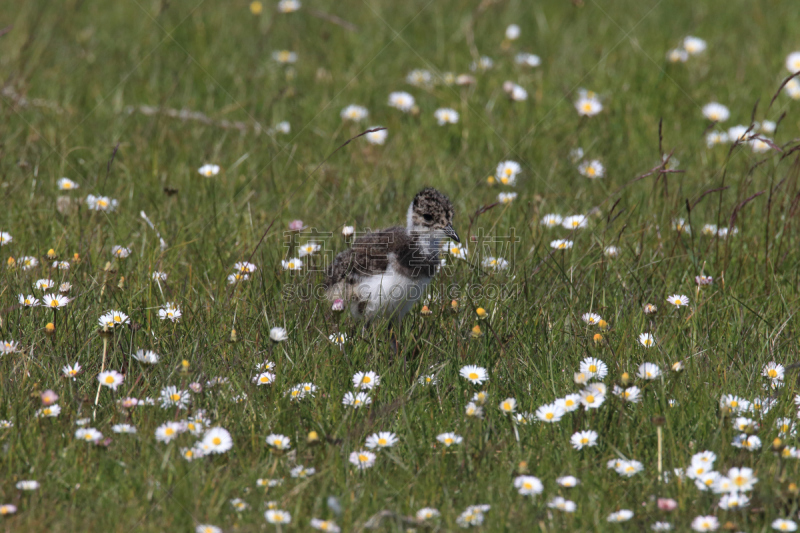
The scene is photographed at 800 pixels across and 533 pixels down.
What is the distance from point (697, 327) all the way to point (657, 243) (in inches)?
45.3

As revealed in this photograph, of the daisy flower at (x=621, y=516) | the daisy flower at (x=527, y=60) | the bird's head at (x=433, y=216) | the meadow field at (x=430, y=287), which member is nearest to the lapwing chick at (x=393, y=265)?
the bird's head at (x=433, y=216)

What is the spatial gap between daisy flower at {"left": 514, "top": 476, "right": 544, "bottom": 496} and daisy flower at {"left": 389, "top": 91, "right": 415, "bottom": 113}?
16.1 feet

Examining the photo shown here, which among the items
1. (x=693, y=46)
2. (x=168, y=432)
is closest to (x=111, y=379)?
(x=168, y=432)

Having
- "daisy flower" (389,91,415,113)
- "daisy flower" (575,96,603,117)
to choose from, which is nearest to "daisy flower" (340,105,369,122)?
"daisy flower" (389,91,415,113)

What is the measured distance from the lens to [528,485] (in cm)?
321

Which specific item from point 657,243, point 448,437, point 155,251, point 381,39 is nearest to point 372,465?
point 448,437

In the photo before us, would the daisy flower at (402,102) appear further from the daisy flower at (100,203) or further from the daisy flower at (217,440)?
the daisy flower at (217,440)

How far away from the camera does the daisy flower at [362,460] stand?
11.1ft

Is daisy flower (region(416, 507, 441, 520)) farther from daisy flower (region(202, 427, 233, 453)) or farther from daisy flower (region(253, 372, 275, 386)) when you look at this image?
daisy flower (region(253, 372, 275, 386))

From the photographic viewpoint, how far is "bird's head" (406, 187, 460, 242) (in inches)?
199

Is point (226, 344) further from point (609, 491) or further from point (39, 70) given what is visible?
point (39, 70)

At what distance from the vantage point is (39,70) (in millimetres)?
8047

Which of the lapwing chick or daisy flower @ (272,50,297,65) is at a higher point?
daisy flower @ (272,50,297,65)

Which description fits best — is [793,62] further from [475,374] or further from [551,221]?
[475,374]
